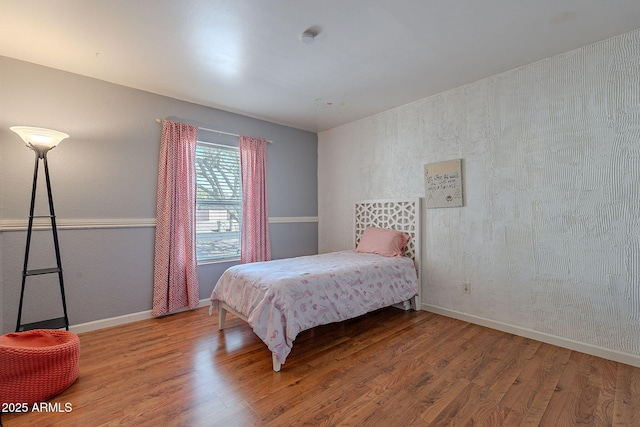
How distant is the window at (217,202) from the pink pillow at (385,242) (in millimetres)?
1666

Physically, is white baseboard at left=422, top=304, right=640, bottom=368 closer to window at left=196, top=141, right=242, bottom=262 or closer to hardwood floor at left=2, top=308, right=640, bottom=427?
hardwood floor at left=2, top=308, right=640, bottom=427

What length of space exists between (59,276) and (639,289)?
445 cm

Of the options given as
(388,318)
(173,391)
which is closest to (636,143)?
(388,318)

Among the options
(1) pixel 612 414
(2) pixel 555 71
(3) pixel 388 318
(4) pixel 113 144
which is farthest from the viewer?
(3) pixel 388 318

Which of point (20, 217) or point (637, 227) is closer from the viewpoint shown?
point (637, 227)

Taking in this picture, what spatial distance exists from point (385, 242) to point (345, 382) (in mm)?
1723

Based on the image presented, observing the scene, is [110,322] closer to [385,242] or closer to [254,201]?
[254,201]

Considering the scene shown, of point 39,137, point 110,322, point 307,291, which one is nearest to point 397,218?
point 307,291

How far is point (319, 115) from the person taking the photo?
370cm

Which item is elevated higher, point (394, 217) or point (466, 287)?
point (394, 217)

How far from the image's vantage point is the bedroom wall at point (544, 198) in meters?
2.05

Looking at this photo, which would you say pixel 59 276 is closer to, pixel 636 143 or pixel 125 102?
pixel 125 102

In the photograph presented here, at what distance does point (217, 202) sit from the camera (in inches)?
136

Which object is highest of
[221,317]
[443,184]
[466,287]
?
[443,184]
